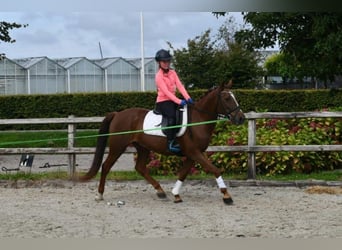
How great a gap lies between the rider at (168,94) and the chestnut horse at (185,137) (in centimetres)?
14

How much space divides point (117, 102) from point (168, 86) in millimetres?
14601

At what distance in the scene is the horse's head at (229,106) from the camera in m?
8.01

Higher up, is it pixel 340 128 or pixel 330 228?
pixel 340 128

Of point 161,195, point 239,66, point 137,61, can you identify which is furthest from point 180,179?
point 137,61

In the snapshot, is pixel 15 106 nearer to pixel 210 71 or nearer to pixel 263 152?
pixel 210 71

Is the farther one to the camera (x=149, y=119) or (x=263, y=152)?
(x=263, y=152)

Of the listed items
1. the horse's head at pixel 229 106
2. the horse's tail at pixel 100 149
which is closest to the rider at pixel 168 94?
the horse's head at pixel 229 106

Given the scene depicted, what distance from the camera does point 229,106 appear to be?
8.08 metres

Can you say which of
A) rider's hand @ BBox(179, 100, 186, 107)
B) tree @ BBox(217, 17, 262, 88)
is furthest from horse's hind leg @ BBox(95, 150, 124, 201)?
tree @ BBox(217, 17, 262, 88)

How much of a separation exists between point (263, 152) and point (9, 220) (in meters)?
5.13

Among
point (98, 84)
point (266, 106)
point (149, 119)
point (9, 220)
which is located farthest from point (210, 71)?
point (9, 220)

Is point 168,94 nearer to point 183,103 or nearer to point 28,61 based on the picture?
point 183,103

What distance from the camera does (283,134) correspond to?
10766mm

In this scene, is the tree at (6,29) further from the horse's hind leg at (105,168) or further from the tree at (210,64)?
the tree at (210,64)
